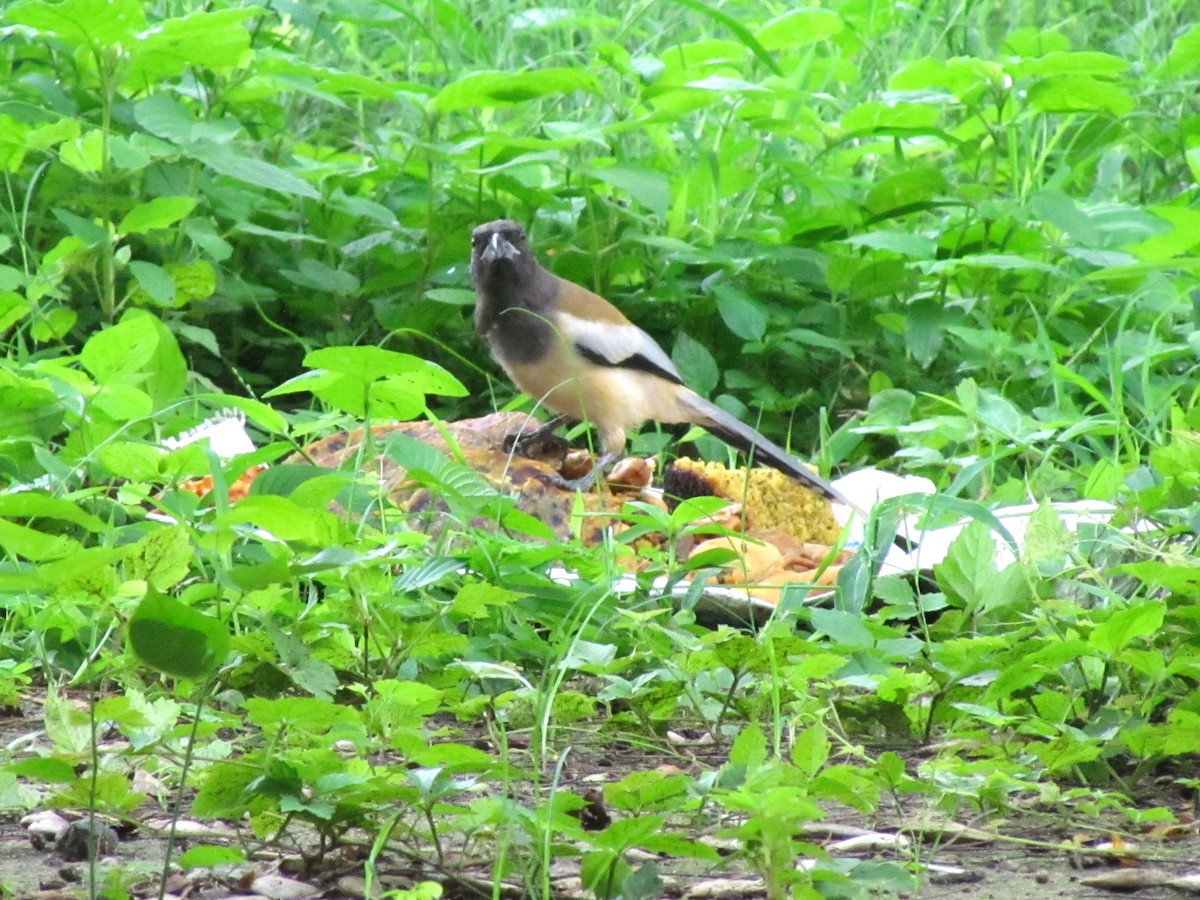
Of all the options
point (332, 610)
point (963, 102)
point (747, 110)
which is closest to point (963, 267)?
point (963, 102)

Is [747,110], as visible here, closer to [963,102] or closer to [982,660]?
[963,102]

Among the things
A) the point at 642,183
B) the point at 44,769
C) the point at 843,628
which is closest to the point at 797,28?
the point at 642,183

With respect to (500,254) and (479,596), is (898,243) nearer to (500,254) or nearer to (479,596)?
(500,254)

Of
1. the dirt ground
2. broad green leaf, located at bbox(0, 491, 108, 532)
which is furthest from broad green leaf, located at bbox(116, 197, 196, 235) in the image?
the dirt ground

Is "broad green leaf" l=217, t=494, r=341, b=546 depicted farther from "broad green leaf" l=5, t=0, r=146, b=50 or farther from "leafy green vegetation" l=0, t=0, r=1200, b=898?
"broad green leaf" l=5, t=0, r=146, b=50

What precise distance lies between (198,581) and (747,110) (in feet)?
10.8

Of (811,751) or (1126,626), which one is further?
(1126,626)

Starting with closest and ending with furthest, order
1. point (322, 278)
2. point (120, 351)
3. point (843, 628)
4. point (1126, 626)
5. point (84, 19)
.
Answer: point (1126, 626) → point (843, 628) → point (120, 351) → point (84, 19) → point (322, 278)

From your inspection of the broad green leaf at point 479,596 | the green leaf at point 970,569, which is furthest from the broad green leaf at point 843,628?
the broad green leaf at point 479,596

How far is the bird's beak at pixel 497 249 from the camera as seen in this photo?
200 inches

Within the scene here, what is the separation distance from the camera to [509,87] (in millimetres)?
4922

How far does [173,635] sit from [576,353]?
11.8 feet

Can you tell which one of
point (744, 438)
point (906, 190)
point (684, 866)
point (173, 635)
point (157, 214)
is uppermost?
point (173, 635)

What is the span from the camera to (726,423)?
5098 millimetres
